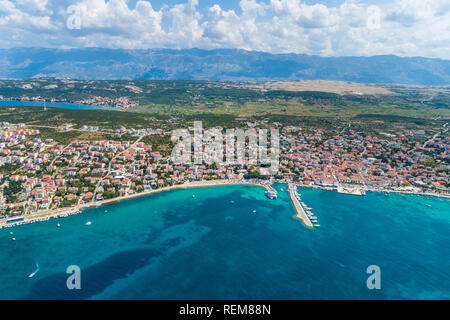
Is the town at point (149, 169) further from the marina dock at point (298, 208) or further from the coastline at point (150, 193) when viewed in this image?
the marina dock at point (298, 208)

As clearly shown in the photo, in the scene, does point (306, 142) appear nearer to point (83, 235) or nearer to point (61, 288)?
point (83, 235)

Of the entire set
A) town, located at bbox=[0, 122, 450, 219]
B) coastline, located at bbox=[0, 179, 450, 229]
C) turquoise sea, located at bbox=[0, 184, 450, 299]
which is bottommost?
turquoise sea, located at bbox=[0, 184, 450, 299]

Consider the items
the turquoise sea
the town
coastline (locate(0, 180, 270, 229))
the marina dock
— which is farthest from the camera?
the town

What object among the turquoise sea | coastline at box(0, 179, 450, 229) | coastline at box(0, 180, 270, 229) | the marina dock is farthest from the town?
the turquoise sea

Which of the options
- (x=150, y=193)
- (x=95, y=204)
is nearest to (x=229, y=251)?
(x=150, y=193)

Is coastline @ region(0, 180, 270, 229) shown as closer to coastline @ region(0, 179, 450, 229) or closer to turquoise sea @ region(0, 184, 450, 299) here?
coastline @ region(0, 179, 450, 229)

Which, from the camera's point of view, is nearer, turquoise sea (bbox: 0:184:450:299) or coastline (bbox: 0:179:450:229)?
turquoise sea (bbox: 0:184:450:299)

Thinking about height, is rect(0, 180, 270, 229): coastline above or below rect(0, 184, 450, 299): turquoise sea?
above
